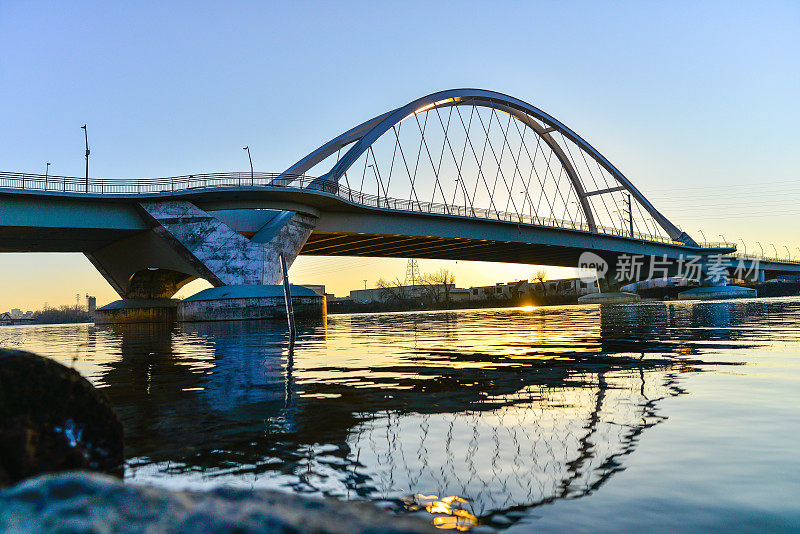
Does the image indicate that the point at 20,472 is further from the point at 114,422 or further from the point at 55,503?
the point at 55,503

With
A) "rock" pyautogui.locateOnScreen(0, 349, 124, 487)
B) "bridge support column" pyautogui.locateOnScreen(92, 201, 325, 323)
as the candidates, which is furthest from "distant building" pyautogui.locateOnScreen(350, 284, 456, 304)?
"rock" pyautogui.locateOnScreen(0, 349, 124, 487)

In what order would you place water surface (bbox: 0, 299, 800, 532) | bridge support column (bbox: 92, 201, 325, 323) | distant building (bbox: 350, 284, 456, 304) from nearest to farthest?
water surface (bbox: 0, 299, 800, 532), bridge support column (bbox: 92, 201, 325, 323), distant building (bbox: 350, 284, 456, 304)

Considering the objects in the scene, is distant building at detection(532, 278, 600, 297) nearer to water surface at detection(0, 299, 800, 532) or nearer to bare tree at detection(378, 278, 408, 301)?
bare tree at detection(378, 278, 408, 301)

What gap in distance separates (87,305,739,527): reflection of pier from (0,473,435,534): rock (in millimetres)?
1351

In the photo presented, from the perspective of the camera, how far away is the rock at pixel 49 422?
7.80 ft

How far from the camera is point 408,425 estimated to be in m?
4.44

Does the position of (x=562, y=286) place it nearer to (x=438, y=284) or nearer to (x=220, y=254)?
(x=438, y=284)

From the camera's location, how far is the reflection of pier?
2986 millimetres

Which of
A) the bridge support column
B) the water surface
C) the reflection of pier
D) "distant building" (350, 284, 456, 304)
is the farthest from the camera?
"distant building" (350, 284, 456, 304)

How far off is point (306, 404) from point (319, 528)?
442cm

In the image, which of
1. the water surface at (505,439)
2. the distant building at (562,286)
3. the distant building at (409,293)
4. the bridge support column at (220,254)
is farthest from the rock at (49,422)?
the distant building at (562,286)

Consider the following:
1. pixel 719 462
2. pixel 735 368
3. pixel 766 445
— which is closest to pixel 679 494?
pixel 719 462

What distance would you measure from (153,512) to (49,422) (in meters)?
1.84

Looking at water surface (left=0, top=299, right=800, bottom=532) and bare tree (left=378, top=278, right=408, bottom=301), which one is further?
bare tree (left=378, top=278, right=408, bottom=301)
